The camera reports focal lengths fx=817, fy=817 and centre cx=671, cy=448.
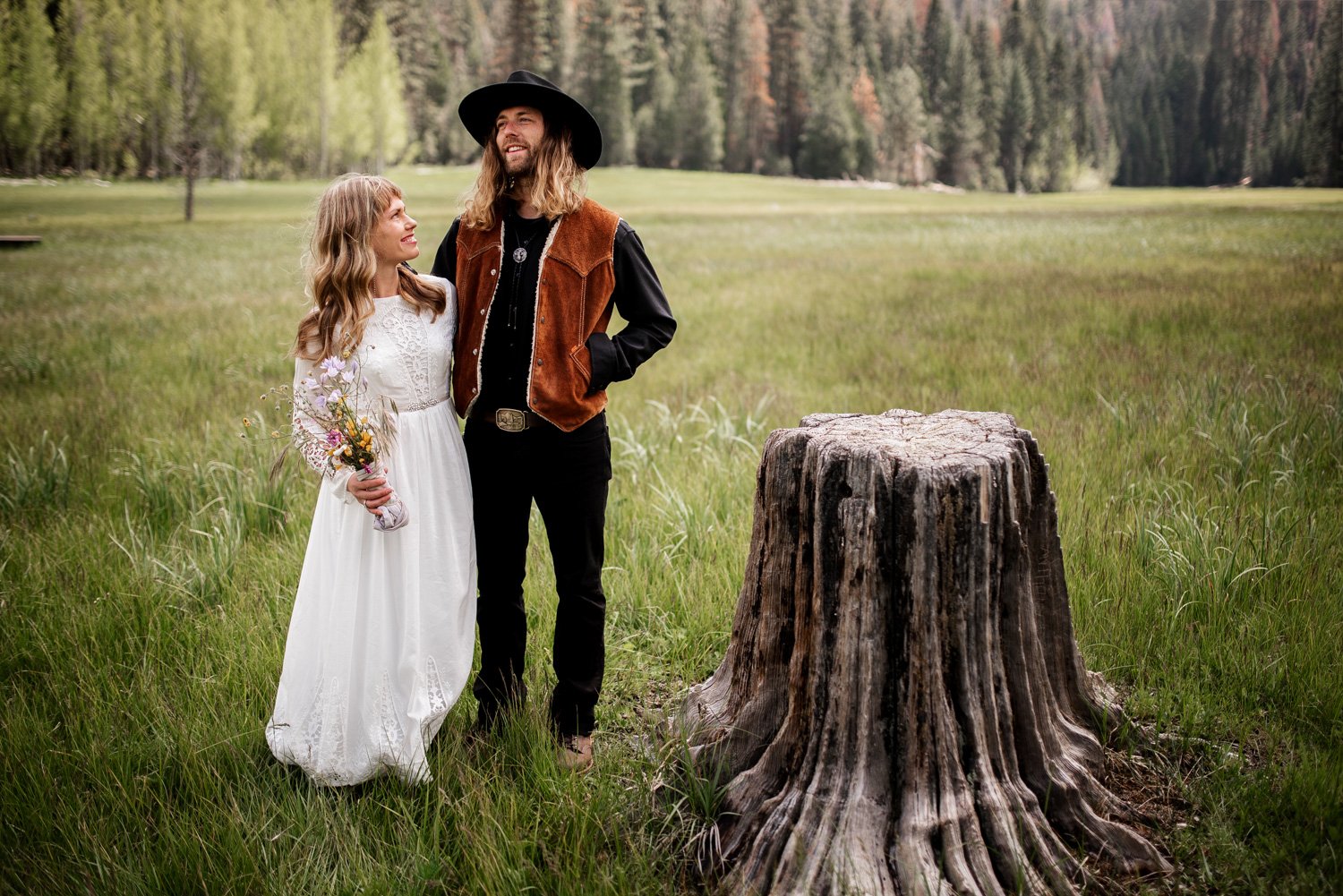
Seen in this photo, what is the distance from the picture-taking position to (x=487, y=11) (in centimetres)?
4025

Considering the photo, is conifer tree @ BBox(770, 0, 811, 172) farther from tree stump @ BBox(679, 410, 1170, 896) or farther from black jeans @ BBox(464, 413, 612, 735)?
tree stump @ BBox(679, 410, 1170, 896)

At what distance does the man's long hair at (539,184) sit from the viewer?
2463mm

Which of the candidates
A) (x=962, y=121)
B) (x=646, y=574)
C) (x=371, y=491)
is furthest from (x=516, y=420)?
(x=962, y=121)

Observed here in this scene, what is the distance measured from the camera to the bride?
2416 millimetres

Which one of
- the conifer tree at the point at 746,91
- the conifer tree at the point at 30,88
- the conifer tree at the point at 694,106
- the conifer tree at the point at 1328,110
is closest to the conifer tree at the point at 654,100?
the conifer tree at the point at 694,106

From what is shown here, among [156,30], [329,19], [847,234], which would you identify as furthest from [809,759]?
[329,19]

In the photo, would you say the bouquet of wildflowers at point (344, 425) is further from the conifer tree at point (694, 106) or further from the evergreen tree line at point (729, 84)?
the conifer tree at point (694, 106)

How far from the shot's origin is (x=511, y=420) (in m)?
2.51

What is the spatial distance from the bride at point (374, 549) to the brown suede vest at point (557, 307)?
127 mm

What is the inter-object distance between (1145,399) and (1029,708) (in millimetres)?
4542

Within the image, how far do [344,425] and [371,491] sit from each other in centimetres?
20

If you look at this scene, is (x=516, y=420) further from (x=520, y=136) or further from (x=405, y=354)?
(x=520, y=136)

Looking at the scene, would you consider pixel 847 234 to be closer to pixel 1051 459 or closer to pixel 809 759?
pixel 1051 459

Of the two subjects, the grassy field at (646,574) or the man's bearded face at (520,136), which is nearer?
the grassy field at (646,574)
